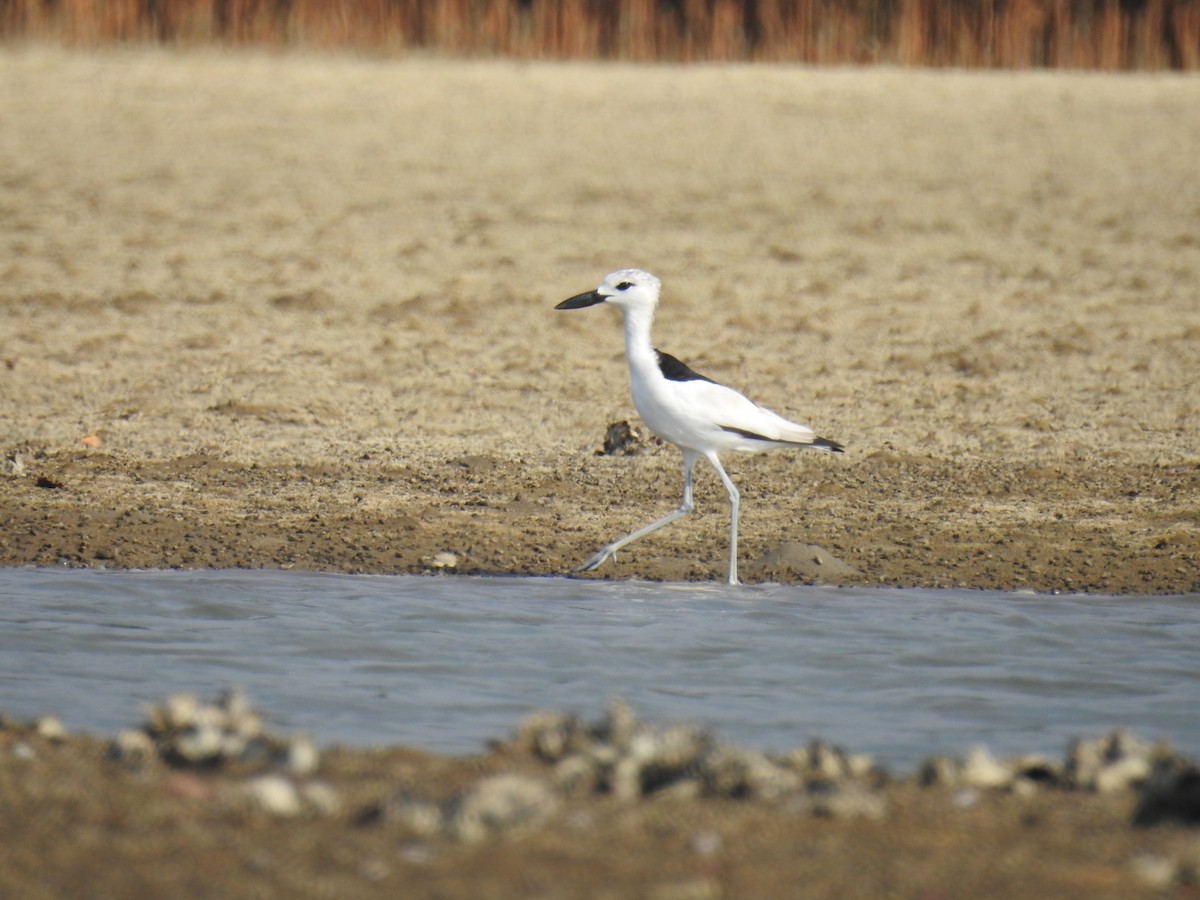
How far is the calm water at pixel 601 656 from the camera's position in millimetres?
5293

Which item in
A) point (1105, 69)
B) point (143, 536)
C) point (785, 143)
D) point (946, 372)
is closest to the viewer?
point (143, 536)

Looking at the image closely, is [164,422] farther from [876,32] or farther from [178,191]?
[876,32]

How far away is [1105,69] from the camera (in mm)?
17062

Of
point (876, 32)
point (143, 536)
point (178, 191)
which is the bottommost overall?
point (143, 536)

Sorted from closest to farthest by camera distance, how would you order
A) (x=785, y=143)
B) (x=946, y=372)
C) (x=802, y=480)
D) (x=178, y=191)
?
(x=802, y=480)
(x=946, y=372)
(x=178, y=191)
(x=785, y=143)

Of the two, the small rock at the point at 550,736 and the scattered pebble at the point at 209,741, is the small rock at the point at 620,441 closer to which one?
the small rock at the point at 550,736

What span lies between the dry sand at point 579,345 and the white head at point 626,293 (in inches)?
36.9

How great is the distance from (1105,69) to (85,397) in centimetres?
1098

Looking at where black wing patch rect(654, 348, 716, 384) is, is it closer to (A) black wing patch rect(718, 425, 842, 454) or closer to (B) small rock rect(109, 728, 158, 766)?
(A) black wing patch rect(718, 425, 842, 454)

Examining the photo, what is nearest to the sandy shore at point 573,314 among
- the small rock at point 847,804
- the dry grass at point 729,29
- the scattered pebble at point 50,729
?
the dry grass at point 729,29

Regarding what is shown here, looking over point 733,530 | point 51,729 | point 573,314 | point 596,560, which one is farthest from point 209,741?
point 573,314

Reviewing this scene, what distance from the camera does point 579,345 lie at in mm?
10609

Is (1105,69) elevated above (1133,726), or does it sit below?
above

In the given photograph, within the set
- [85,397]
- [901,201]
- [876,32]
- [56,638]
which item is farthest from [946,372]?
[876,32]
